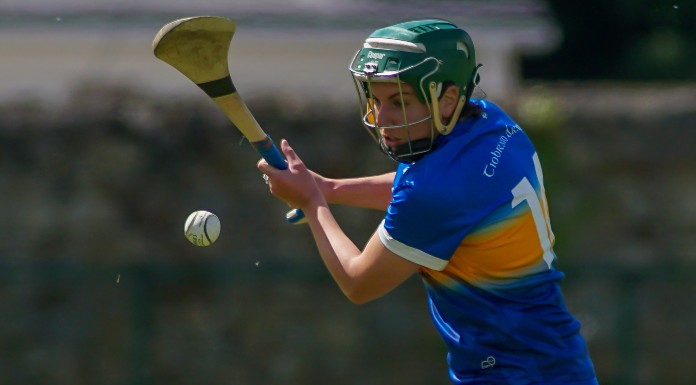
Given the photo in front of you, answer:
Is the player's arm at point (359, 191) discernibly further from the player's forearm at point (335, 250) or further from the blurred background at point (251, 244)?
the blurred background at point (251, 244)

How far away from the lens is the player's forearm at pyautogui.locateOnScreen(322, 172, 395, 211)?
507cm

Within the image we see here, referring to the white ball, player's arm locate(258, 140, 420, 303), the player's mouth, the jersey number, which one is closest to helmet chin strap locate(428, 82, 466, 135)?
the player's mouth

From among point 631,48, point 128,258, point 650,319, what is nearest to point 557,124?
point 650,319

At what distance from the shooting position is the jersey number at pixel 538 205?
425cm

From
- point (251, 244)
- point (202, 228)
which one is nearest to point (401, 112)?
point (202, 228)

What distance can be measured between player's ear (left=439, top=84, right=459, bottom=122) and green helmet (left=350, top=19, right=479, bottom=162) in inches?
0.6

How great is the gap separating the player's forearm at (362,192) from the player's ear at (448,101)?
859mm

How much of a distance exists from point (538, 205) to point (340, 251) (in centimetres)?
68

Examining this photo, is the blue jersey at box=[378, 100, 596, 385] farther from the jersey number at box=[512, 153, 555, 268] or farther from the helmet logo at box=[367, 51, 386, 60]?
the helmet logo at box=[367, 51, 386, 60]

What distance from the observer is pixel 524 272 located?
4.29 m

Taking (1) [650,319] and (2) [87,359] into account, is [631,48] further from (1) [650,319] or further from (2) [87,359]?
(2) [87,359]

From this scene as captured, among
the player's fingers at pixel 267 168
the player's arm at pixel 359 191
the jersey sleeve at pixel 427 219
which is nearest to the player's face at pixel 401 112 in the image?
the jersey sleeve at pixel 427 219

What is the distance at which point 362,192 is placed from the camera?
510 cm

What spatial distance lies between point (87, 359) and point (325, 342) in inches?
65.0
